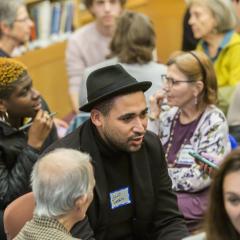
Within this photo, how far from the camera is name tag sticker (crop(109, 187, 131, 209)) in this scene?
8.79ft

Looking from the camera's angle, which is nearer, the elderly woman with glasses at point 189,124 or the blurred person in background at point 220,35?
the elderly woman with glasses at point 189,124

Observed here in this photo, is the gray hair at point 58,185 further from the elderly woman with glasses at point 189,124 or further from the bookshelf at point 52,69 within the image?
the bookshelf at point 52,69

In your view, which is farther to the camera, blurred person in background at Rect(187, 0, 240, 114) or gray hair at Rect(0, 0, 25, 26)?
gray hair at Rect(0, 0, 25, 26)

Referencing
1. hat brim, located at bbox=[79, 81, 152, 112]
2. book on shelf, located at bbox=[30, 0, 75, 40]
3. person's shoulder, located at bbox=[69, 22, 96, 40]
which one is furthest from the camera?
book on shelf, located at bbox=[30, 0, 75, 40]

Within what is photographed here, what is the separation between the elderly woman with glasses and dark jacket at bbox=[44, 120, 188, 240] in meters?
0.35

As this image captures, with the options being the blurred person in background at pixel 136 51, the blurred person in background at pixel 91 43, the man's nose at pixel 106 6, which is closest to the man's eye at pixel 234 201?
the blurred person in background at pixel 136 51

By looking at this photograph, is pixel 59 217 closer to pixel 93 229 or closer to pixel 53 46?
pixel 93 229

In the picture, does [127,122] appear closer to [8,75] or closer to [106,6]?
[8,75]

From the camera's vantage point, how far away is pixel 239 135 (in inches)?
139

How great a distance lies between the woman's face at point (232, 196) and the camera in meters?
2.01

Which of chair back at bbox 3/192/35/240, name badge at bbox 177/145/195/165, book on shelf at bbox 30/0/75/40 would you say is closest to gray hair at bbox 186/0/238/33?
name badge at bbox 177/145/195/165

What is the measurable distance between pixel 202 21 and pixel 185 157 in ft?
4.89

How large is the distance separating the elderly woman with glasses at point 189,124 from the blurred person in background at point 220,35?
820 mm

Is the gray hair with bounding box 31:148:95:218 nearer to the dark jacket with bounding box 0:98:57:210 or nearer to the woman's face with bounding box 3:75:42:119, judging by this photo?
the dark jacket with bounding box 0:98:57:210
